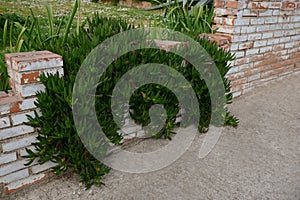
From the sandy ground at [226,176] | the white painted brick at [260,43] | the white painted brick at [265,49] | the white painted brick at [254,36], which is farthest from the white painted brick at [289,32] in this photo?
the sandy ground at [226,176]

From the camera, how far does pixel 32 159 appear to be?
2018 millimetres

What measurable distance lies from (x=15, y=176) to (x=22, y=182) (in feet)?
0.23

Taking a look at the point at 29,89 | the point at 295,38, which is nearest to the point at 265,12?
the point at 295,38

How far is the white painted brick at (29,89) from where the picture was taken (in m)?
1.97

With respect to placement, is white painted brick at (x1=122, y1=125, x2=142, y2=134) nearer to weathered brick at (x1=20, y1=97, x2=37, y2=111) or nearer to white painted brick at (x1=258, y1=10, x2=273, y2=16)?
weathered brick at (x1=20, y1=97, x2=37, y2=111)

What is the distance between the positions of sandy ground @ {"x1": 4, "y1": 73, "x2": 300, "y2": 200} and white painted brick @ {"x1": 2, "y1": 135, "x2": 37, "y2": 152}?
0.33 m

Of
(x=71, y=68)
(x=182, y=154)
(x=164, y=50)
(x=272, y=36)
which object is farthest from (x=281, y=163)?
(x=272, y=36)

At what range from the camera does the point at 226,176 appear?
2.38 metres

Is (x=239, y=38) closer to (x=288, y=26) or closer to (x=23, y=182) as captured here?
(x=288, y=26)

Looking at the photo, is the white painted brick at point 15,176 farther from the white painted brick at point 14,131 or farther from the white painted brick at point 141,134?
the white painted brick at point 141,134

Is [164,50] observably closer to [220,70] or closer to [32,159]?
[220,70]

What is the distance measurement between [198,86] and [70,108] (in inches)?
48.6

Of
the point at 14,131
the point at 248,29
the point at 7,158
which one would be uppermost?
the point at 248,29

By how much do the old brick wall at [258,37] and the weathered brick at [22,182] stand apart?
2.17 m
